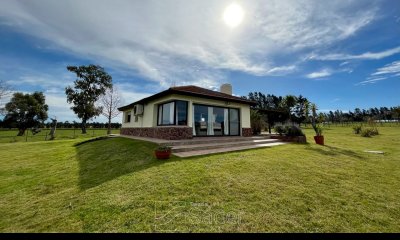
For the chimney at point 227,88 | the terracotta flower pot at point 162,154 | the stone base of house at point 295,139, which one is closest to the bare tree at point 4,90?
the chimney at point 227,88

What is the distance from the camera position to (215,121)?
1174 centimetres

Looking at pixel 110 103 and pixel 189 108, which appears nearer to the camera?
pixel 189 108

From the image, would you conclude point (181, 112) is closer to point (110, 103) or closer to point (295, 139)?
point (295, 139)

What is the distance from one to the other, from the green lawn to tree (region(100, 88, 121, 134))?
85.8 ft

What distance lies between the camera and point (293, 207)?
3293 millimetres

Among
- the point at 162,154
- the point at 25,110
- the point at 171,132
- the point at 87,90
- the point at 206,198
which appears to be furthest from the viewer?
the point at 25,110

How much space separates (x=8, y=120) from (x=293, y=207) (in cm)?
5296

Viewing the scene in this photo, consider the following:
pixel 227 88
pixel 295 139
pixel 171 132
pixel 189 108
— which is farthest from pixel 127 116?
pixel 295 139

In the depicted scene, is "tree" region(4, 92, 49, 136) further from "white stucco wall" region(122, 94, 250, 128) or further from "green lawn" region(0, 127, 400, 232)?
"green lawn" region(0, 127, 400, 232)

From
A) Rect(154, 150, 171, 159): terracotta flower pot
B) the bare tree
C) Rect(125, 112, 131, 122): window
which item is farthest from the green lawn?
the bare tree

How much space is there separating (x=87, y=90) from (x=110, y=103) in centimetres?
510

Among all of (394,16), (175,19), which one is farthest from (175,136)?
(394,16)

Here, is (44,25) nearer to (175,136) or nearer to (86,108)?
(175,136)

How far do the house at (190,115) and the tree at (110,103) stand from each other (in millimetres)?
19054
